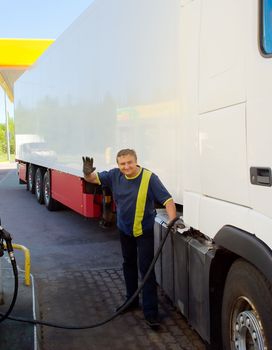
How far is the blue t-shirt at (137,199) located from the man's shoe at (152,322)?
0.79m

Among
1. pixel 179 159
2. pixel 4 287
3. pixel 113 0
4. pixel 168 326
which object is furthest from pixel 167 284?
pixel 113 0

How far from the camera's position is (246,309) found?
3.09m

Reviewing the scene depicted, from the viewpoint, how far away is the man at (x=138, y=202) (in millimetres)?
4492

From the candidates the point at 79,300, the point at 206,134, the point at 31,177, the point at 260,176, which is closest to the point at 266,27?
the point at 260,176

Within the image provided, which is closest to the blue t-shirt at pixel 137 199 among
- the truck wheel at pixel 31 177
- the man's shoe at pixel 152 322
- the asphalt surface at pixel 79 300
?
the man's shoe at pixel 152 322

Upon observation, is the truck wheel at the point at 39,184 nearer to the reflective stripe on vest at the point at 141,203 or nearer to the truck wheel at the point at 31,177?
the truck wheel at the point at 31,177

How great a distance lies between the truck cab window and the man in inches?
79.3

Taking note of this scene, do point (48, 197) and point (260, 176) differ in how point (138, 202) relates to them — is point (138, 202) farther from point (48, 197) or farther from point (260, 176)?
point (48, 197)

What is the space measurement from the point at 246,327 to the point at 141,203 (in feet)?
5.79

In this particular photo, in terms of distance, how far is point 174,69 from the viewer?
15.1 ft

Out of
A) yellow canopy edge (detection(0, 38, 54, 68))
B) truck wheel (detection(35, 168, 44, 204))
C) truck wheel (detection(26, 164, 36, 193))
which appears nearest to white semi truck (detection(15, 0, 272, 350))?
truck wheel (detection(35, 168, 44, 204))

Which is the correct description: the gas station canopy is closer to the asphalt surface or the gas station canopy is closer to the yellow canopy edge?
the yellow canopy edge

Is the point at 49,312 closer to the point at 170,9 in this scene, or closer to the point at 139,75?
the point at 139,75

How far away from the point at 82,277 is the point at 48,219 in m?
4.87
